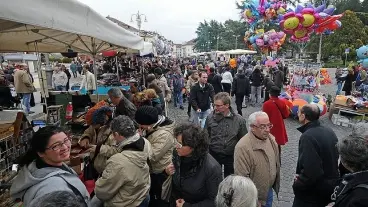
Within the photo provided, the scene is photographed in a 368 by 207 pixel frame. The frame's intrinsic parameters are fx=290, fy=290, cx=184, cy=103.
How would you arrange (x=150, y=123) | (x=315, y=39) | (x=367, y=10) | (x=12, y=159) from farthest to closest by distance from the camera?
(x=367, y=10) → (x=315, y=39) → (x=150, y=123) → (x=12, y=159)

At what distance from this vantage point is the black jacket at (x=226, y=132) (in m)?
3.85

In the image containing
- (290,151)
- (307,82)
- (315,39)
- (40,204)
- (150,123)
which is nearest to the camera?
(40,204)

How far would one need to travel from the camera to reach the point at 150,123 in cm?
335

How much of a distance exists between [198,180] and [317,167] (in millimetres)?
1275

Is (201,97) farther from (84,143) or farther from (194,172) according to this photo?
(194,172)

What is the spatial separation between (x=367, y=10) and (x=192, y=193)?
65618 millimetres

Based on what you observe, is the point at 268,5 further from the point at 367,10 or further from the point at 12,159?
the point at 367,10

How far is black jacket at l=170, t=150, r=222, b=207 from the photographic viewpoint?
8.23 feet

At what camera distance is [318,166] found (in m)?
2.91

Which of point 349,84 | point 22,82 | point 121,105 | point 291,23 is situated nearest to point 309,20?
point 291,23

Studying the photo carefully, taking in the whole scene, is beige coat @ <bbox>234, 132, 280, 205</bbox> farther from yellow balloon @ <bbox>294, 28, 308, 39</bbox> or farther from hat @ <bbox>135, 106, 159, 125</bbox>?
yellow balloon @ <bbox>294, 28, 308, 39</bbox>

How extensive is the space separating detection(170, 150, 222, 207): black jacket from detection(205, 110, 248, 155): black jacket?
1.28 m

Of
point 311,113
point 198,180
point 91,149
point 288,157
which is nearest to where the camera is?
point 198,180

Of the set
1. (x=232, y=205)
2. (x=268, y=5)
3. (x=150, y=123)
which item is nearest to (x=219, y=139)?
(x=150, y=123)
